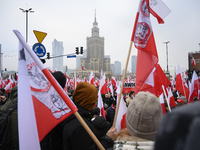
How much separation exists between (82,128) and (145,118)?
2.51ft

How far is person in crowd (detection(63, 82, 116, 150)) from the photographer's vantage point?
1.70 m

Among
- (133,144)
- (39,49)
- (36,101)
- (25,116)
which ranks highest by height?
(39,49)

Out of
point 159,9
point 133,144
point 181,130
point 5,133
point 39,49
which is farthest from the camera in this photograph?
point 39,49

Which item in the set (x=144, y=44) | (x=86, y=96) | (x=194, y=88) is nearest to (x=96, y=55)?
(x=194, y=88)

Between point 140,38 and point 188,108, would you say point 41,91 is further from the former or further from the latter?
point 140,38

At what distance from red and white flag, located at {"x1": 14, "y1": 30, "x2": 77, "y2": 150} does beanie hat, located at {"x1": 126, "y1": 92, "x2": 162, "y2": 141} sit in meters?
0.64

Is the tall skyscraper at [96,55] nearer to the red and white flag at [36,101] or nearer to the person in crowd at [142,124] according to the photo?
the red and white flag at [36,101]

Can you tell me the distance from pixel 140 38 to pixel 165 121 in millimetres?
3037

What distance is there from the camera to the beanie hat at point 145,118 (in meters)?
1.28

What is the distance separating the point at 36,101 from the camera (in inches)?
70.5

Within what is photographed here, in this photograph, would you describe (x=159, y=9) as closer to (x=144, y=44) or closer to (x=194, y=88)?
(x=144, y=44)

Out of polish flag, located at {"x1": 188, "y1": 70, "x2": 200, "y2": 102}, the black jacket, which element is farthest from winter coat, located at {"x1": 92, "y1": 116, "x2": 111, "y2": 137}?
polish flag, located at {"x1": 188, "y1": 70, "x2": 200, "y2": 102}

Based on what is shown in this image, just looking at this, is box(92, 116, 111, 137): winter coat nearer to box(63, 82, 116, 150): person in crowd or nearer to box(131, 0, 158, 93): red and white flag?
box(63, 82, 116, 150): person in crowd

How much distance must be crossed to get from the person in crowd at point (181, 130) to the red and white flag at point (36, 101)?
49.7 inches
